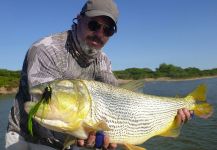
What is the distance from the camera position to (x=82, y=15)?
4.75 m

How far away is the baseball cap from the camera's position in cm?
453

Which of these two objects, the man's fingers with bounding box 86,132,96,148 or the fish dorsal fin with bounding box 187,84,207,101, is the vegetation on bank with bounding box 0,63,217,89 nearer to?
the fish dorsal fin with bounding box 187,84,207,101

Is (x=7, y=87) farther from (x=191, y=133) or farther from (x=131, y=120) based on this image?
(x=131, y=120)

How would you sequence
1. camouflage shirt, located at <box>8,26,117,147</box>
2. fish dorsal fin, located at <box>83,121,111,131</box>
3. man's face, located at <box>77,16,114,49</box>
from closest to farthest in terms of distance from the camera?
1. fish dorsal fin, located at <box>83,121,111,131</box>
2. camouflage shirt, located at <box>8,26,117,147</box>
3. man's face, located at <box>77,16,114,49</box>

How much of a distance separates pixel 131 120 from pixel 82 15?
1542 mm

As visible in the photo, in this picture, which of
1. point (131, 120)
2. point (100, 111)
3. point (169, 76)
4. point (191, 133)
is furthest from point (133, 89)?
point (169, 76)

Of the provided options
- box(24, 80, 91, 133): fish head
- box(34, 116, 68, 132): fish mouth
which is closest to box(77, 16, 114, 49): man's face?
box(24, 80, 91, 133): fish head

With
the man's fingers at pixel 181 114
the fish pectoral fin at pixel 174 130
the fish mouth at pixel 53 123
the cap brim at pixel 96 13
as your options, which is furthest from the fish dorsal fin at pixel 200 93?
the fish mouth at pixel 53 123

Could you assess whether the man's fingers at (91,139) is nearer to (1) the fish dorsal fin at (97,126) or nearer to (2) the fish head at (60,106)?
(1) the fish dorsal fin at (97,126)

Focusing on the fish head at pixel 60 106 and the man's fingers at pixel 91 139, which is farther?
the man's fingers at pixel 91 139

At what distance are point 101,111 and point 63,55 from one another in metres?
1.17

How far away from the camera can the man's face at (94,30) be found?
459 cm

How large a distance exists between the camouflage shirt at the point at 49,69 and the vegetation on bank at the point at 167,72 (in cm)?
8534

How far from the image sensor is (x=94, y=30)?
Answer: 180 inches
